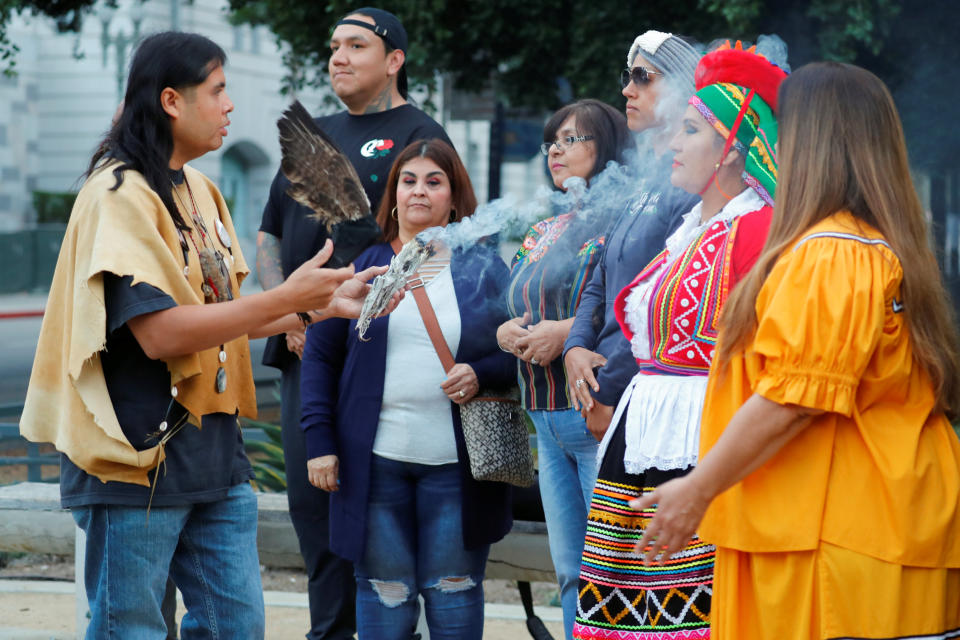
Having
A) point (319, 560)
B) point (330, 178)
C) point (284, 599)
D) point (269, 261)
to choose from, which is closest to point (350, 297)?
point (330, 178)

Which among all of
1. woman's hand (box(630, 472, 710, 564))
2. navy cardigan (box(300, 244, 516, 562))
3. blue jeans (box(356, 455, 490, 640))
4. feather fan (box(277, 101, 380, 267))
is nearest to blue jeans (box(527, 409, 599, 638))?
navy cardigan (box(300, 244, 516, 562))

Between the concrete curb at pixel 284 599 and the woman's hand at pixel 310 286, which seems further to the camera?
the concrete curb at pixel 284 599

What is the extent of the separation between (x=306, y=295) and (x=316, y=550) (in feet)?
5.78

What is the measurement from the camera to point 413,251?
3621 mm

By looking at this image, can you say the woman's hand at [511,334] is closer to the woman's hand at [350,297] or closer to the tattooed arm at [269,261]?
the woman's hand at [350,297]

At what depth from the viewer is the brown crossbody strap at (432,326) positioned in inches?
148

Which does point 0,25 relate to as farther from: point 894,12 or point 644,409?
point 644,409

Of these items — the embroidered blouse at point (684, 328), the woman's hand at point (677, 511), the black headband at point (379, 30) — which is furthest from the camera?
the black headband at point (379, 30)

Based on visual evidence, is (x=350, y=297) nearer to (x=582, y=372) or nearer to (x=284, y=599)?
(x=582, y=372)

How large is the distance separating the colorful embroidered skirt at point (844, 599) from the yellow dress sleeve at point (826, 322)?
335mm

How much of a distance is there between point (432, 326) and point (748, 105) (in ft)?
4.43

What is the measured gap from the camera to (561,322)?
146 inches

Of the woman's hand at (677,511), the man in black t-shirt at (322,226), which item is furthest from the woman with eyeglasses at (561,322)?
the woman's hand at (677,511)

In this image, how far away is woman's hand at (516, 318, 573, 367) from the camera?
3.65 meters
